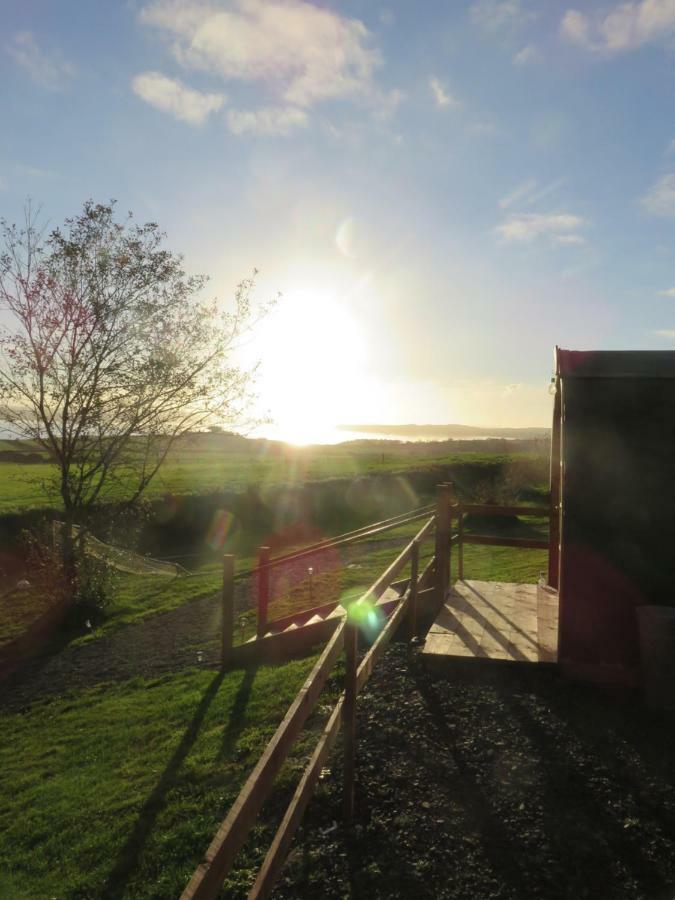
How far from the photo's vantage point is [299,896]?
354 cm

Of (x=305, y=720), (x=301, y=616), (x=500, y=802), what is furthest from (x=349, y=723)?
(x=301, y=616)

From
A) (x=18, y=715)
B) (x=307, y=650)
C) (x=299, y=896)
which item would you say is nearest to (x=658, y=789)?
(x=299, y=896)

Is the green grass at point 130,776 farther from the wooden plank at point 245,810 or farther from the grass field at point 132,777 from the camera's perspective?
the wooden plank at point 245,810

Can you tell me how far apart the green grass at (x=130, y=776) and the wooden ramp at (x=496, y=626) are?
192 centimetres

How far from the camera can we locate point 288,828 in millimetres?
3322

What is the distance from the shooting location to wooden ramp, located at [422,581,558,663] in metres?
6.64

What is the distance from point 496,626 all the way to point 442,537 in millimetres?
1607

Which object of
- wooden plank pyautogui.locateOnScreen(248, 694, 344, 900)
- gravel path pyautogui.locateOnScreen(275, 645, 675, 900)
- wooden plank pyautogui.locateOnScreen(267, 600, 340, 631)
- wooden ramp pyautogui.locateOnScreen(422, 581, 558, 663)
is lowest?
wooden plank pyautogui.locateOnScreen(267, 600, 340, 631)

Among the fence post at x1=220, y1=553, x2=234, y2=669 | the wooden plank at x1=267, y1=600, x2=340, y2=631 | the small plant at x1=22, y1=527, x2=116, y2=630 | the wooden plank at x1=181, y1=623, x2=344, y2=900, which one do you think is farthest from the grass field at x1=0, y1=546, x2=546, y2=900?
the small plant at x1=22, y1=527, x2=116, y2=630

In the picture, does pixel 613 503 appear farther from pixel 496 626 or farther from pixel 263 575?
pixel 263 575

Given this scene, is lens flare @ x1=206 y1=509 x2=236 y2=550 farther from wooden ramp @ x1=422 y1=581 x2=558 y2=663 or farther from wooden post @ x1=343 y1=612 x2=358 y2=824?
wooden post @ x1=343 y1=612 x2=358 y2=824

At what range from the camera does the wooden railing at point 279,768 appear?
2.21 metres

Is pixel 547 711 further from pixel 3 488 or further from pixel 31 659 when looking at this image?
pixel 3 488

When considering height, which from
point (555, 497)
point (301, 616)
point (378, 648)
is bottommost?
point (301, 616)
